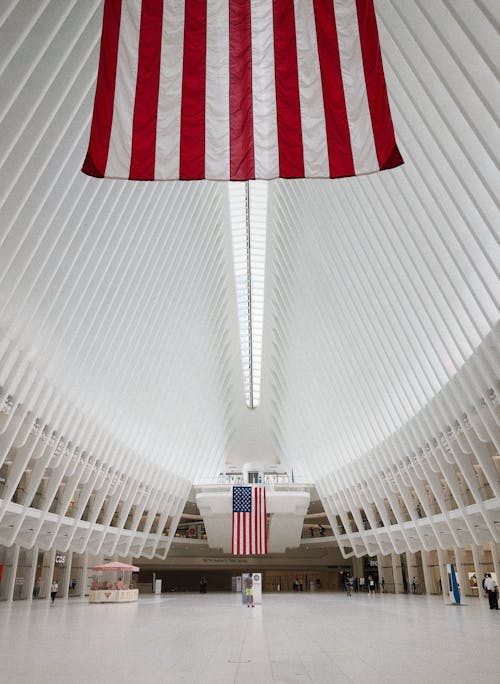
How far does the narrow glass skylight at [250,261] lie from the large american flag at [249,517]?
36.5ft

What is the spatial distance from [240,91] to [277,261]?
2253 centimetres

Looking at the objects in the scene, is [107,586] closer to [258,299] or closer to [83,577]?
[83,577]

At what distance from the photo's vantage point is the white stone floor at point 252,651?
20.7ft

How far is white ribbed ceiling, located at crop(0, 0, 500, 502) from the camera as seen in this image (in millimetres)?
11578

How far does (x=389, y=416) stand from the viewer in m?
24.5

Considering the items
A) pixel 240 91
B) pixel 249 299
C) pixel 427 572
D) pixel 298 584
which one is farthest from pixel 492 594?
pixel 298 584

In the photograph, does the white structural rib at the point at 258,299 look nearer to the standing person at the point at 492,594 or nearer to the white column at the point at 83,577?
the standing person at the point at 492,594

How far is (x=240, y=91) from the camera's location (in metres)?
6.88

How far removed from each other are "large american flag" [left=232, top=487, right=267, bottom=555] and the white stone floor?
13.8 metres

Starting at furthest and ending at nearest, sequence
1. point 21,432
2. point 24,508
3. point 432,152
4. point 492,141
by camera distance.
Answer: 1. point 24,508
2. point 21,432
3. point 432,152
4. point 492,141

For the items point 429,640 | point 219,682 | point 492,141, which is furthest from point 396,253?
point 219,682

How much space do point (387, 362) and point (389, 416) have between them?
3402 mm

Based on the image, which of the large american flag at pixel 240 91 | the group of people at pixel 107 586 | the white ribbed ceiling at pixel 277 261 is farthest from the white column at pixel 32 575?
the large american flag at pixel 240 91

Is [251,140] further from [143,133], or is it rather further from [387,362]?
[387,362]
